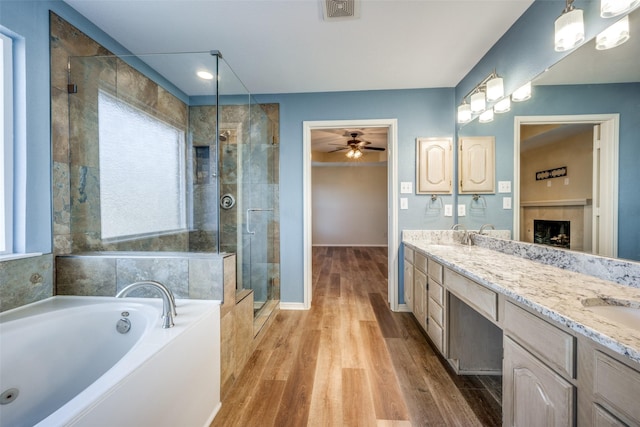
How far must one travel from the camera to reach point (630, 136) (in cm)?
106

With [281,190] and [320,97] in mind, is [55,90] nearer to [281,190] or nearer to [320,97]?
[281,190]

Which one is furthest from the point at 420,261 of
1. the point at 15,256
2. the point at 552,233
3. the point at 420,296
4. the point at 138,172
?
the point at 15,256

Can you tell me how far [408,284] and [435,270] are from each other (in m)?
0.70

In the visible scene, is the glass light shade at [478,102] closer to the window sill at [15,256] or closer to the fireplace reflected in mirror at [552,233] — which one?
the fireplace reflected in mirror at [552,233]

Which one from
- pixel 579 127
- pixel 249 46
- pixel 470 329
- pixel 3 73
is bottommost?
pixel 470 329

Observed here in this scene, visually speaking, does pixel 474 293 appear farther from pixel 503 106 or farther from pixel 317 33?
pixel 317 33

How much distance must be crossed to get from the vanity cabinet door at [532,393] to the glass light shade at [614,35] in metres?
1.40

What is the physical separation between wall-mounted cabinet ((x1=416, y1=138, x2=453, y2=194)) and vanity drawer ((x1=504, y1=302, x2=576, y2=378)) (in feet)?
5.65

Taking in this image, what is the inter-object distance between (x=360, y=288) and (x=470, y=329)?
1891 millimetres

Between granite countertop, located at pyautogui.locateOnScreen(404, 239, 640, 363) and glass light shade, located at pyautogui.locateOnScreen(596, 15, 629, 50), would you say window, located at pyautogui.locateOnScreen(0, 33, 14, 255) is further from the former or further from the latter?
glass light shade, located at pyautogui.locateOnScreen(596, 15, 629, 50)

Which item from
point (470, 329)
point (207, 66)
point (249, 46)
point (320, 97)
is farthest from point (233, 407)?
point (320, 97)

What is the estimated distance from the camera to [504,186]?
6.78ft

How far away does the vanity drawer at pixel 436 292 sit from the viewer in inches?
69.2

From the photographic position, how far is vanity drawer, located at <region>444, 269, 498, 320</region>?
1.18m
